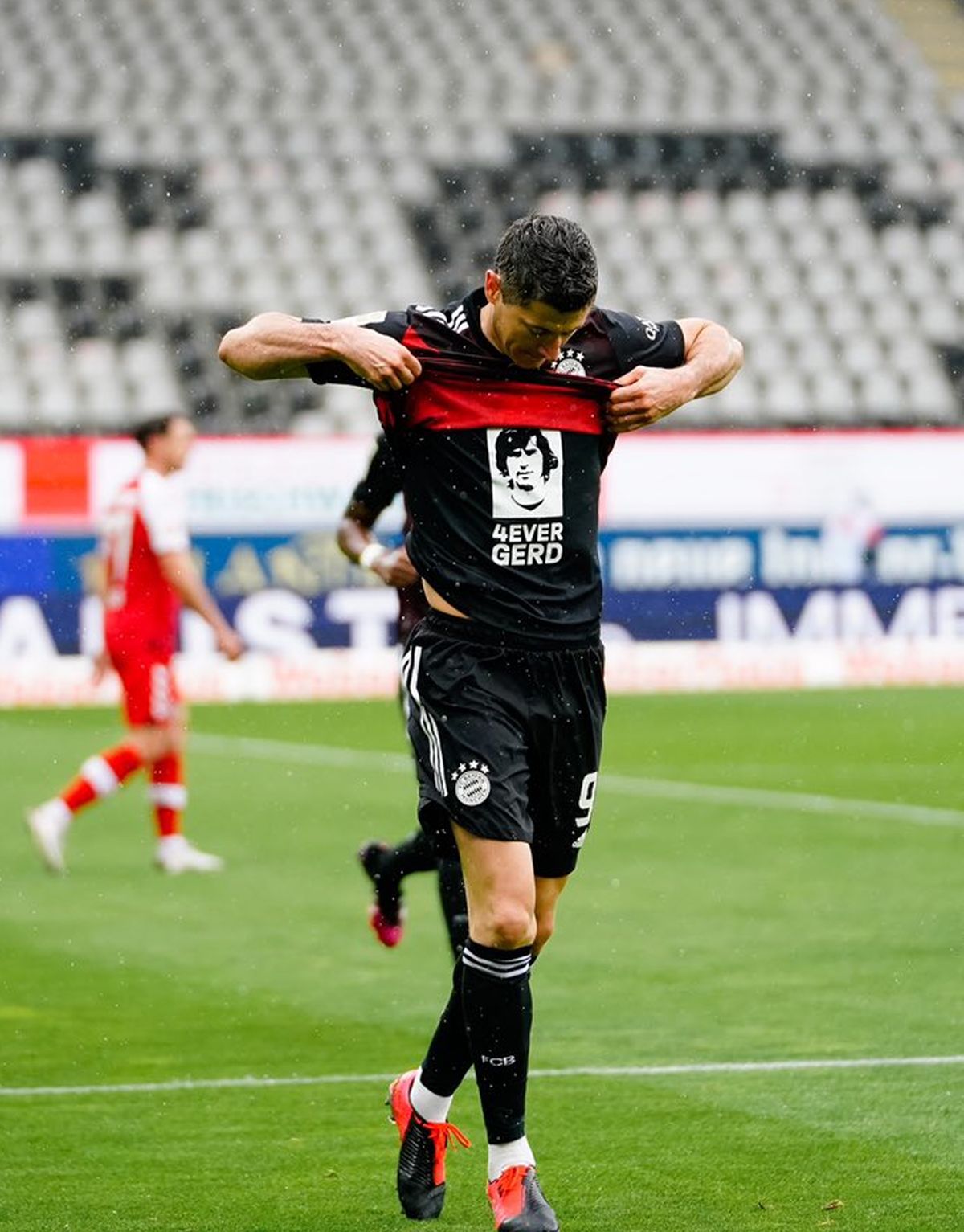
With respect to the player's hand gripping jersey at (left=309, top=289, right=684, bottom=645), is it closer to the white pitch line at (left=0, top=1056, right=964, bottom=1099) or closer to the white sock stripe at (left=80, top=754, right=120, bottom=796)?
the white pitch line at (left=0, top=1056, right=964, bottom=1099)

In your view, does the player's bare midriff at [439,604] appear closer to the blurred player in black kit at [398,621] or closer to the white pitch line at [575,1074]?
the blurred player in black kit at [398,621]

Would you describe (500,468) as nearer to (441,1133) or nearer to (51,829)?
(441,1133)

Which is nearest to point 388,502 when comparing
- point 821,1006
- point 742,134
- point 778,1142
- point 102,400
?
point 821,1006

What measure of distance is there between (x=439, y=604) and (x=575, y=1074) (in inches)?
78.9

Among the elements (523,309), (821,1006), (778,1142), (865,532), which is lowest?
(865,532)

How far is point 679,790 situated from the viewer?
46.6 ft

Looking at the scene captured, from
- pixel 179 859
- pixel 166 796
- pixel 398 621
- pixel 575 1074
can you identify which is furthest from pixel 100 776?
pixel 575 1074

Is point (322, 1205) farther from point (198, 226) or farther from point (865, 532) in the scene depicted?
point (198, 226)

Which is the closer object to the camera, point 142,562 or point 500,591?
point 500,591

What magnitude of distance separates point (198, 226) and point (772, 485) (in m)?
8.44

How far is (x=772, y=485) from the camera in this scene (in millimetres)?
21781

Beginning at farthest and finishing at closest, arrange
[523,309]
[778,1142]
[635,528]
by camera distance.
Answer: [635,528]
[778,1142]
[523,309]

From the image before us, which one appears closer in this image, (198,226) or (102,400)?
(102,400)

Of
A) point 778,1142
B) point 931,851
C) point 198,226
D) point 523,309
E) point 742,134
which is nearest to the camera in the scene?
point 523,309
